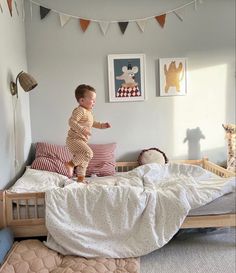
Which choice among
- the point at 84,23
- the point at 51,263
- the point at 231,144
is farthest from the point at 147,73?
the point at 51,263

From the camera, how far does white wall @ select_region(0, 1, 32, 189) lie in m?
2.21

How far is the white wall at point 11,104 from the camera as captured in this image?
7.25ft

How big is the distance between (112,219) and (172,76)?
5.48 ft

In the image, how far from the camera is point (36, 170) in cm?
258

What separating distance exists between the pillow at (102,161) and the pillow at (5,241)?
39.3 inches

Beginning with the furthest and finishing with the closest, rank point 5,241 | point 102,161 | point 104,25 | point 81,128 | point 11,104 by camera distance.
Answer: point 104,25 → point 102,161 → point 11,104 → point 81,128 → point 5,241

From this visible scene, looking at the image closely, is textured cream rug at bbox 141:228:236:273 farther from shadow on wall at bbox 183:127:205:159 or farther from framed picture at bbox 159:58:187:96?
framed picture at bbox 159:58:187:96

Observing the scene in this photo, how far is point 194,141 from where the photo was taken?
3.15 metres

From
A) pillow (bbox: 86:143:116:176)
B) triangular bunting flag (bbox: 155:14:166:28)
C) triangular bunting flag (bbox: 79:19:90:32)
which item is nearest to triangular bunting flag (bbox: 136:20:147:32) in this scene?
triangular bunting flag (bbox: 155:14:166:28)

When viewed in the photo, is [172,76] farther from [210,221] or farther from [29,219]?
[29,219]

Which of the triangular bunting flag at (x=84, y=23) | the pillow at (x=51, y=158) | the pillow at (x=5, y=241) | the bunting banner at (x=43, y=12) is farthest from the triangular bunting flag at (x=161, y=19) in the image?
the pillow at (x=5, y=241)

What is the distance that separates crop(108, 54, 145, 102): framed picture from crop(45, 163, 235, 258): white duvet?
4.11ft

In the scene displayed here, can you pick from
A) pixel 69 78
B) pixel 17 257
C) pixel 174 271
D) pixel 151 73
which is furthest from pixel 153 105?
pixel 17 257

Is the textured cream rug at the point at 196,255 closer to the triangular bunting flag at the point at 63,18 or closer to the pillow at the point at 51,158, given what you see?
the pillow at the point at 51,158
